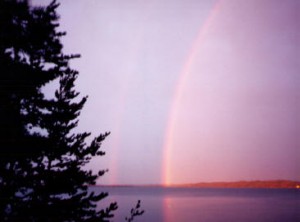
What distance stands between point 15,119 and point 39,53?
2092 millimetres

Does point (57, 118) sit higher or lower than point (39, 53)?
lower

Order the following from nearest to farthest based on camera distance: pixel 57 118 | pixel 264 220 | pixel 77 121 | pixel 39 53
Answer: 1. pixel 39 53
2. pixel 57 118
3. pixel 77 121
4. pixel 264 220

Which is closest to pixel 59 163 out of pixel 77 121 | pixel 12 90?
pixel 77 121

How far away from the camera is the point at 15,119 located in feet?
23.9

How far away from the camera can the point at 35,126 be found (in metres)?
8.59

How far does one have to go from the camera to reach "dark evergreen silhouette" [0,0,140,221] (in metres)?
7.19

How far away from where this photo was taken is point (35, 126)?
8586mm

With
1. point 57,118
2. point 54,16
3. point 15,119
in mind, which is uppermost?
point 54,16

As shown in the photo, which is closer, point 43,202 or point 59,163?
point 43,202

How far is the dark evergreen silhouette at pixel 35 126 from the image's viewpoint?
7.19 m

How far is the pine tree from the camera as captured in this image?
283 inches

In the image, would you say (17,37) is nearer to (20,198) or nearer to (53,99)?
(53,99)

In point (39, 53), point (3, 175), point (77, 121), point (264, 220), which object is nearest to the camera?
point (3, 175)

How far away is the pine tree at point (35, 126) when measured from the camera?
7191 mm
